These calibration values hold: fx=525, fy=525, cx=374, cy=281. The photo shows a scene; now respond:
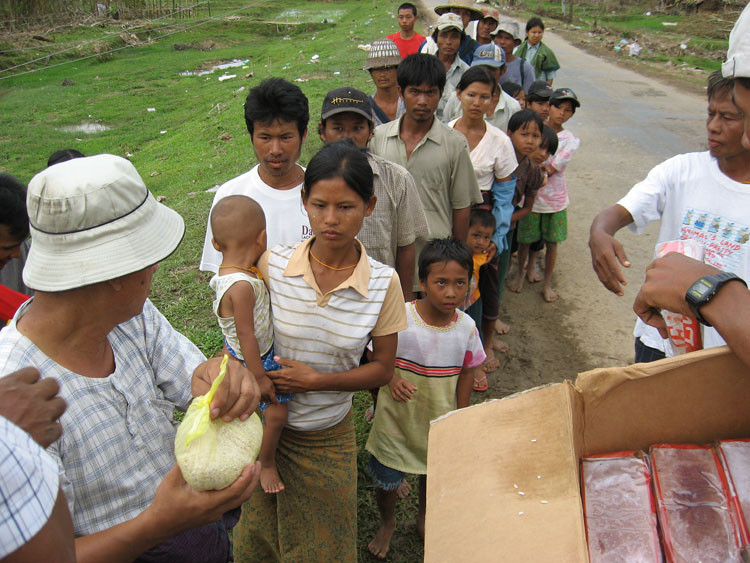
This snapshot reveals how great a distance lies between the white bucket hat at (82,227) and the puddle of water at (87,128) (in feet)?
42.6

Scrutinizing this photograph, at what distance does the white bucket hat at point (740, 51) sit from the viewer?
3.96ft

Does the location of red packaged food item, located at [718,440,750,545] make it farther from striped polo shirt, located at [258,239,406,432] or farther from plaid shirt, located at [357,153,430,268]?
plaid shirt, located at [357,153,430,268]

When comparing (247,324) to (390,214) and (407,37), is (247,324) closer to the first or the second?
(390,214)

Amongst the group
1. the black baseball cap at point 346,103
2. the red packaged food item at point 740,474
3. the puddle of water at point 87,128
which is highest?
the black baseball cap at point 346,103

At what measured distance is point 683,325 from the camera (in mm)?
1337

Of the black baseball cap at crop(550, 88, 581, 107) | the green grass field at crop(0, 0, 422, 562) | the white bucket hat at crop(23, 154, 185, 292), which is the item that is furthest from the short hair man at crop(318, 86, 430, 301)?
the black baseball cap at crop(550, 88, 581, 107)

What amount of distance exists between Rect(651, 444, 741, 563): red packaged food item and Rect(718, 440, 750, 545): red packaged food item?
0.02m

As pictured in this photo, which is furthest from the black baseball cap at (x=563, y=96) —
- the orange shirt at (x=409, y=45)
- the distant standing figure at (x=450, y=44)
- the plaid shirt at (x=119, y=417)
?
the plaid shirt at (x=119, y=417)

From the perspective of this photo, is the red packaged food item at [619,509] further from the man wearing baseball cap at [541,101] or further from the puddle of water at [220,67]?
the puddle of water at [220,67]

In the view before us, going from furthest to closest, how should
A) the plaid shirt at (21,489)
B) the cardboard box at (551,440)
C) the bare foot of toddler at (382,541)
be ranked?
the bare foot of toddler at (382,541) < the cardboard box at (551,440) < the plaid shirt at (21,489)

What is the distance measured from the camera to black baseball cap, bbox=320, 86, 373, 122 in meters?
2.71

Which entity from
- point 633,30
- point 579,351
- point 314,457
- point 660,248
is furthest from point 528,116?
point 633,30

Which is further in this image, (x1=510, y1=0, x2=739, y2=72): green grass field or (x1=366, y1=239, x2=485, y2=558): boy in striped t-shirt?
(x1=510, y1=0, x2=739, y2=72): green grass field

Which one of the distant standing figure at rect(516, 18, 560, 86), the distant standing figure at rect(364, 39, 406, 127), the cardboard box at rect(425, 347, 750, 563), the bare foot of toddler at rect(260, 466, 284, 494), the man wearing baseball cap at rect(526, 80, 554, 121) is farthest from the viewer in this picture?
the distant standing figure at rect(516, 18, 560, 86)
